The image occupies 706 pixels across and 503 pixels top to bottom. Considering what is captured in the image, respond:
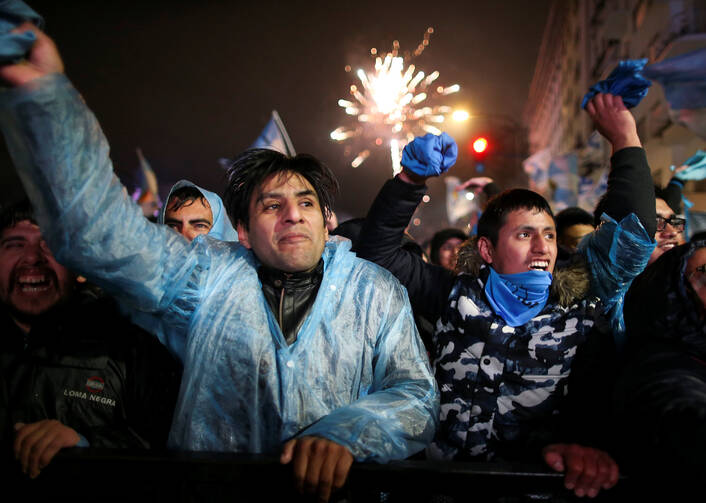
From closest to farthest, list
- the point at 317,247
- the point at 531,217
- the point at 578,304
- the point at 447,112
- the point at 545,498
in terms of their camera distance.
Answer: the point at 545,498, the point at 317,247, the point at 578,304, the point at 531,217, the point at 447,112

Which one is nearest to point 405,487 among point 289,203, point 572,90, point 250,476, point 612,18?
point 250,476

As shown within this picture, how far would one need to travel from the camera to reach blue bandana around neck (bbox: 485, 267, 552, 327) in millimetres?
2059

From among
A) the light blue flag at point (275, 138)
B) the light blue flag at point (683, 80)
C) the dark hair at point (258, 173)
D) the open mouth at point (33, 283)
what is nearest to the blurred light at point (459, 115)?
the light blue flag at point (683, 80)

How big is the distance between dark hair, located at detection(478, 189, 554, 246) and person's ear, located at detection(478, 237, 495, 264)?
2cm

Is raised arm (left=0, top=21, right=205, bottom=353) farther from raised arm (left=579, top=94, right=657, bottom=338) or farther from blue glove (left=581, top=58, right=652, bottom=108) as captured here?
blue glove (left=581, top=58, right=652, bottom=108)

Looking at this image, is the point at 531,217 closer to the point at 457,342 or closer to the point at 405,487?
the point at 457,342

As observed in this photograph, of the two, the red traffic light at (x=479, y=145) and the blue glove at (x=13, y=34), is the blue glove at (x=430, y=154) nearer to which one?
the blue glove at (x=13, y=34)

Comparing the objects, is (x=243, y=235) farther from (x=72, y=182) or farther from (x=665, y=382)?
(x=665, y=382)

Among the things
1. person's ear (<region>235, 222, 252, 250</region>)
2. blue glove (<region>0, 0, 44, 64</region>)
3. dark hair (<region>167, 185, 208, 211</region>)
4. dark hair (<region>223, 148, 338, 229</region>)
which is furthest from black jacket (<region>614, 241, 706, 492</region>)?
dark hair (<region>167, 185, 208, 211</region>)

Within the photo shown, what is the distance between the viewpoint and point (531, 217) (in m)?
2.26

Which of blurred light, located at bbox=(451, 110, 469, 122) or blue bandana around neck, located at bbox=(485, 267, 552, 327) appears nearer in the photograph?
blue bandana around neck, located at bbox=(485, 267, 552, 327)

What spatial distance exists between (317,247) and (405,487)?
2.93ft

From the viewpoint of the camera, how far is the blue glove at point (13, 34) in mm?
1119

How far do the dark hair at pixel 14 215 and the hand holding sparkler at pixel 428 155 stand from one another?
1827 mm
